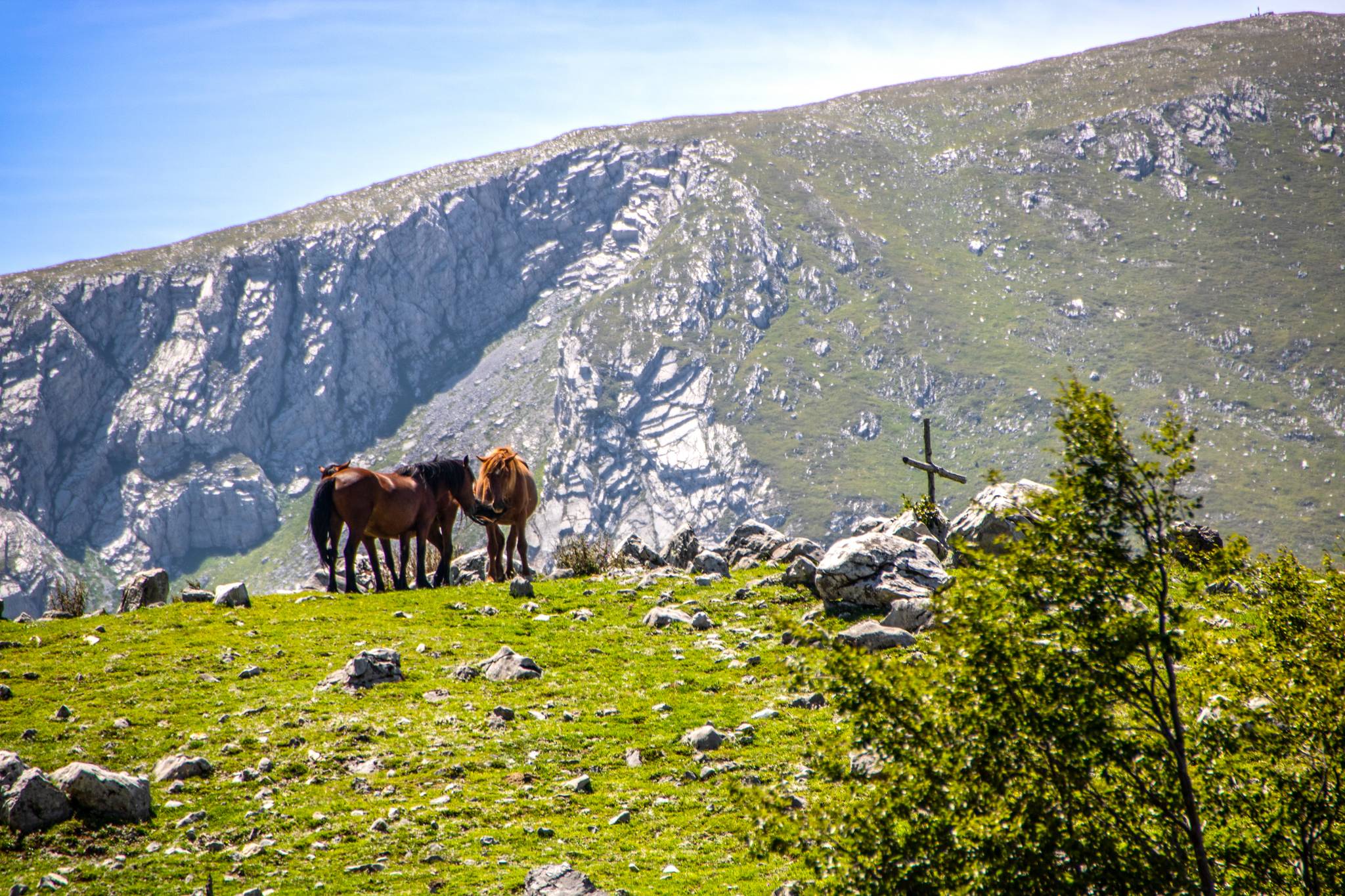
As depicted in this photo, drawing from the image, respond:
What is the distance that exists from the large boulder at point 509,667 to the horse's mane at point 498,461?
13.2 m

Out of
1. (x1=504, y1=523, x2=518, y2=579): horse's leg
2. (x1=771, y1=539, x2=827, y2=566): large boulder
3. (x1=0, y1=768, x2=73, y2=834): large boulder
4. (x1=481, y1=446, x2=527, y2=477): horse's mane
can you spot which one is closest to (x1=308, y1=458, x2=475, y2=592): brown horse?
(x1=481, y1=446, x2=527, y2=477): horse's mane

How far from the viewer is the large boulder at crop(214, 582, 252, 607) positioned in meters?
29.3

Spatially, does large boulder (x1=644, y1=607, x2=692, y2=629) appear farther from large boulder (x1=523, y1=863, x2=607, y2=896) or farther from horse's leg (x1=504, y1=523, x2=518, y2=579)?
large boulder (x1=523, y1=863, x2=607, y2=896)

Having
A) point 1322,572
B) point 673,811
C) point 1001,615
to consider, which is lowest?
point 673,811

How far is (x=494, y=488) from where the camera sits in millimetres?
33875

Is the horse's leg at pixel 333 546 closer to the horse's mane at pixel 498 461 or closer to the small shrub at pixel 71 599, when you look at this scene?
the horse's mane at pixel 498 461

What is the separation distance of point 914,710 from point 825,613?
15.4 meters

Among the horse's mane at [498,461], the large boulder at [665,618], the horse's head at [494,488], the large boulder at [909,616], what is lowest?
the large boulder at [665,618]

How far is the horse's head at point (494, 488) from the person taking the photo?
110 ft

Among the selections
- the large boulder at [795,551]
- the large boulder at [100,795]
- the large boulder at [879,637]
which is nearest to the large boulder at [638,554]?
the large boulder at [795,551]

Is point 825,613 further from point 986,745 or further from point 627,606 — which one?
point 986,745

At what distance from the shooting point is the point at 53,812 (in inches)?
541

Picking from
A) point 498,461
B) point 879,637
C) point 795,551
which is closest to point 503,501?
point 498,461

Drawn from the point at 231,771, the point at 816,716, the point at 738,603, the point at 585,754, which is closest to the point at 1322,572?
the point at 816,716
